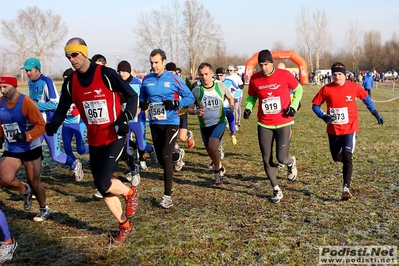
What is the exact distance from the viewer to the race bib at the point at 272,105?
236 inches

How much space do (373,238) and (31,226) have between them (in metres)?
4.21

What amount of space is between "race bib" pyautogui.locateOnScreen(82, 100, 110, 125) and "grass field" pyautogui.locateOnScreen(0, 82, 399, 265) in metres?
1.40

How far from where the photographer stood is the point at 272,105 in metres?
6.01

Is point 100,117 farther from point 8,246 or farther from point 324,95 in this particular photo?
point 324,95

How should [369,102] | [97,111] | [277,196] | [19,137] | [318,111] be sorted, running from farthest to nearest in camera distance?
1. [318,111]
2. [369,102]
3. [277,196]
4. [19,137]
5. [97,111]

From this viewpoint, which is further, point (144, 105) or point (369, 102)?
point (369, 102)

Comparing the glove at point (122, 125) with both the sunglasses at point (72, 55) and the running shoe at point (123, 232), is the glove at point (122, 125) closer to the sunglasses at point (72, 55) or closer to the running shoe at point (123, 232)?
the sunglasses at point (72, 55)

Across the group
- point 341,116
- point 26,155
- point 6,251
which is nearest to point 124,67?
point 26,155

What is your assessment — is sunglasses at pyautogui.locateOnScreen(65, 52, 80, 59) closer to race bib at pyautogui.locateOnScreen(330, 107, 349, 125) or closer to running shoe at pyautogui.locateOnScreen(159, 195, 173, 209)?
running shoe at pyautogui.locateOnScreen(159, 195, 173, 209)

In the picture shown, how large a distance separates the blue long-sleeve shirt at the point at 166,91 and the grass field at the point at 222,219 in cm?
128

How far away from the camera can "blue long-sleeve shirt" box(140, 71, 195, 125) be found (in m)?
6.05

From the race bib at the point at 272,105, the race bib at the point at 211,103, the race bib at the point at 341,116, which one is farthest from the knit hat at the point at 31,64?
the race bib at the point at 341,116

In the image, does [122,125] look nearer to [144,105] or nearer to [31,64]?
[144,105]

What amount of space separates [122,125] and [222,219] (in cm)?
193
